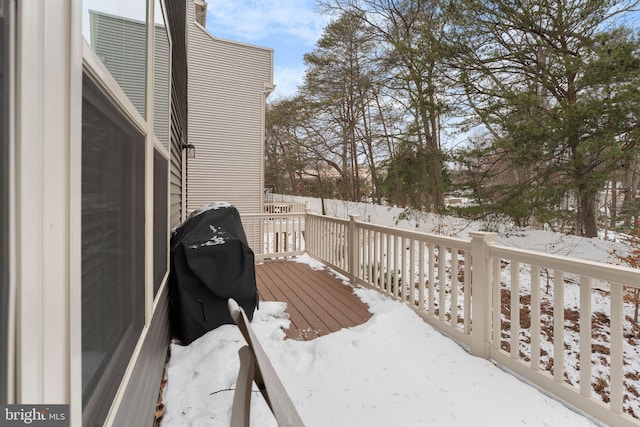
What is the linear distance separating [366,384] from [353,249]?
2.41 m

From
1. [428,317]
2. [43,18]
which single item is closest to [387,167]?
[428,317]

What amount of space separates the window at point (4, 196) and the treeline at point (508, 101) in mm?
7136

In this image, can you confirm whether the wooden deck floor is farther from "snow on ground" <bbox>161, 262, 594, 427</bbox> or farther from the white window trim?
the white window trim

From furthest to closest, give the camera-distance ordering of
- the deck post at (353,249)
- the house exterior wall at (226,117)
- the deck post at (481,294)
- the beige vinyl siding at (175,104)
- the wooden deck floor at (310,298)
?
the house exterior wall at (226,117) < the deck post at (353,249) < the wooden deck floor at (310,298) < the beige vinyl siding at (175,104) < the deck post at (481,294)

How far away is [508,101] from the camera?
6.81 m

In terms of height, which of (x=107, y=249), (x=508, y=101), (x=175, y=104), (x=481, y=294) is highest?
(x=508, y=101)

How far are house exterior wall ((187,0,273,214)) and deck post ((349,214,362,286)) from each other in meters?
5.33

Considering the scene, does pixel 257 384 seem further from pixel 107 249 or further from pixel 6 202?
pixel 6 202

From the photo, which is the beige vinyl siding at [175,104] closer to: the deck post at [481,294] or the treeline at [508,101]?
the deck post at [481,294]

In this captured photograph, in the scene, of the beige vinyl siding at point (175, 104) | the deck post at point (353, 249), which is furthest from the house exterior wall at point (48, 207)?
the deck post at point (353, 249)

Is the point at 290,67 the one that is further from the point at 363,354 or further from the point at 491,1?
the point at 363,354

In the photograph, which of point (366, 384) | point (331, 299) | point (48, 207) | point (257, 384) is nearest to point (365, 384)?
point (366, 384)

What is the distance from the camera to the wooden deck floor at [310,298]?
3.16 m

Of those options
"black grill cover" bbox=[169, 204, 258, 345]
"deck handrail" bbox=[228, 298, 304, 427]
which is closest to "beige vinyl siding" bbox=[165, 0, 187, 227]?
"black grill cover" bbox=[169, 204, 258, 345]
